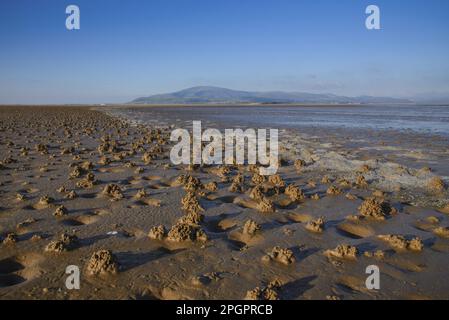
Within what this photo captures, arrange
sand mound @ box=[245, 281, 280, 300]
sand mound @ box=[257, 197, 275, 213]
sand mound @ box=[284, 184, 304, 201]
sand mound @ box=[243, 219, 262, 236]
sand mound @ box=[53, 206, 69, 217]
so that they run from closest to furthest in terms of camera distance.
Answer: sand mound @ box=[245, 281, 280, 300] < sand mound @ box=[243, 219, 262, 236] < sand mound @ box=[53, 206, 69, 217] < sand mound @ box=[257, 197, 275, 213] < sand mound @ box=[284, 184, 304, 201]

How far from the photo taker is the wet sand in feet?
13.4

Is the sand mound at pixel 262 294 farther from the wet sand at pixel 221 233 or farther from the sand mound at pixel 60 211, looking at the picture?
the sand mound at pixel 60 211

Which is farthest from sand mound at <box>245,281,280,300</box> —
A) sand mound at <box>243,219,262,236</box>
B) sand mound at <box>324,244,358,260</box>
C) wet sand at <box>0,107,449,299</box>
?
sand mound at <box>243,219,262,236</box>

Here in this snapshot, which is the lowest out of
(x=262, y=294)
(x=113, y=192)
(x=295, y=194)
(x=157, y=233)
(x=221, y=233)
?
(x=262, y=294)

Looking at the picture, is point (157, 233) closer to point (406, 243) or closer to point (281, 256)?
point (281, 256)

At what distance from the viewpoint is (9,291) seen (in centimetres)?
384

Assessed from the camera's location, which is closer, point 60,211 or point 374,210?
point 60,211

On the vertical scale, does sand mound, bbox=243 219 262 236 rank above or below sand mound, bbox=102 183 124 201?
below

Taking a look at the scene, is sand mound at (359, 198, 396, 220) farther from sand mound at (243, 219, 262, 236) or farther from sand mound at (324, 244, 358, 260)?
sand mound at (243, 219, 262, 236)

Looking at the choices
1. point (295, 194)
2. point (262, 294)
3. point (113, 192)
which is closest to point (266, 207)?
point (295, 194)

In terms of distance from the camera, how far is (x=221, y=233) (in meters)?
5.69

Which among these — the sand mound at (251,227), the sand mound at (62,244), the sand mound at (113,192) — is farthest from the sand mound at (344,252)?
the sand mound at (113,192)

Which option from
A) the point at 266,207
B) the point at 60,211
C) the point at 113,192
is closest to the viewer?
the point at 60,211
